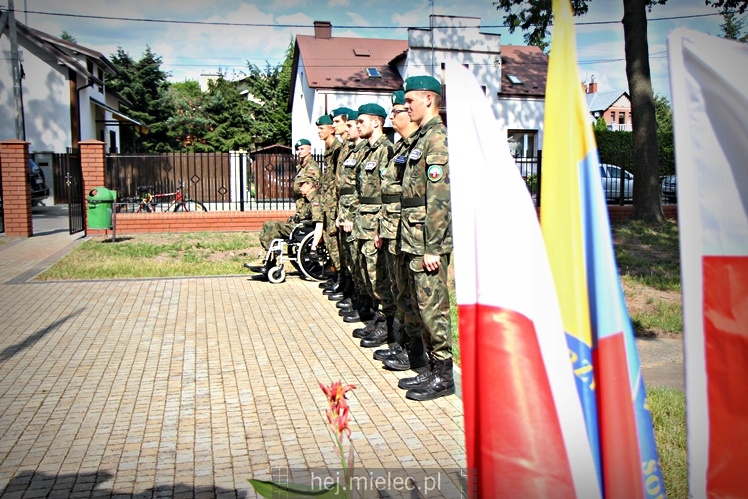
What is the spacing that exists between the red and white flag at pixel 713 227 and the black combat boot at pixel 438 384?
370cm

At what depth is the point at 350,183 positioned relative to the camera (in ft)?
24.6

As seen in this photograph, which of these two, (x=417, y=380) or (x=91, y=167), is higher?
(x=91, y=167)

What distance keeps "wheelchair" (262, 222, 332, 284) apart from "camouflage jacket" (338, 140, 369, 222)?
7.42ft

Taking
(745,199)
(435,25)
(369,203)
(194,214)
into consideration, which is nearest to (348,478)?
(745,199)

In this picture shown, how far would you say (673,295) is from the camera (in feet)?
29.8

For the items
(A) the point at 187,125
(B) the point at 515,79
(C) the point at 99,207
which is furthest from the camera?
(A) the point at 187,125

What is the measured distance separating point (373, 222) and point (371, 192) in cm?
30

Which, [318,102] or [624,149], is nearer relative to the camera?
[624,149]

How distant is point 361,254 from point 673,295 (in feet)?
15.9

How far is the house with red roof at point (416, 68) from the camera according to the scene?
1344 inches

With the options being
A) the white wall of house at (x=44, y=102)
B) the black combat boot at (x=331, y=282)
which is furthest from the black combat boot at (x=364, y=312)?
the white wall of house at (x=44, y=102)

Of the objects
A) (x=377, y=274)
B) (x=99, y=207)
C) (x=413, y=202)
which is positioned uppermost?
(x=99, y=207)

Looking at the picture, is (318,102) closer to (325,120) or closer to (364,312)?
(325,120)

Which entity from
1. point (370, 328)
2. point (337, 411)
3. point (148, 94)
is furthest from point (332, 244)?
point (148, 94)
